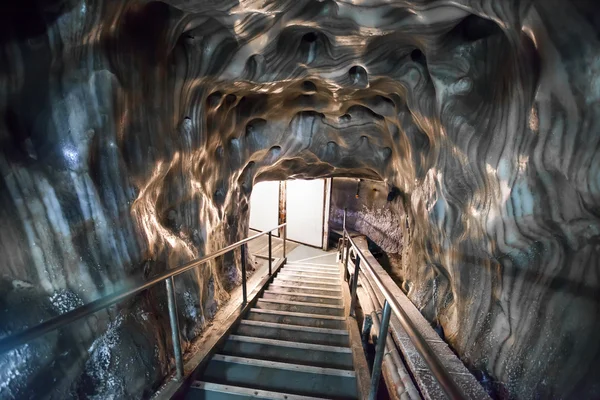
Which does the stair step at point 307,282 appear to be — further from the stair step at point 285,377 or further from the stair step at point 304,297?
the stair step at point 285,377

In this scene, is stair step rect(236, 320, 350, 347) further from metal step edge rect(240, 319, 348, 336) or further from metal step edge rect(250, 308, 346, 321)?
metal step edge rect(250, 308, 346, 321)

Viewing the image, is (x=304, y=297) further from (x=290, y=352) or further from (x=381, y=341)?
(x=381, y=341)

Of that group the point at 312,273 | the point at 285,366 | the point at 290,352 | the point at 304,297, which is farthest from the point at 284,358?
the point at 312,273

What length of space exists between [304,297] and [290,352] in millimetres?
1516

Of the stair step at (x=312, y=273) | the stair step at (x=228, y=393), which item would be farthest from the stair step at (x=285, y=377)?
the stair step at (x=312, y=273)

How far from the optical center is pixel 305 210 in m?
9.69

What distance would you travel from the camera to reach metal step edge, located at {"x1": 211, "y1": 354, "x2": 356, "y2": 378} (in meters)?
2.10

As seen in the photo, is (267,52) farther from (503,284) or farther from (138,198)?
(503,284)

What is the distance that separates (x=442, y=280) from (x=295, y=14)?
135 inches

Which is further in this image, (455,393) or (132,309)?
(132,309)

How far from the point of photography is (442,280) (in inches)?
135

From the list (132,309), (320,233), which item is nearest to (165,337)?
(132,309)

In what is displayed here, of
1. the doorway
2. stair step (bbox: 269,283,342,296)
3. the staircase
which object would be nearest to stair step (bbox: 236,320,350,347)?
the staircase

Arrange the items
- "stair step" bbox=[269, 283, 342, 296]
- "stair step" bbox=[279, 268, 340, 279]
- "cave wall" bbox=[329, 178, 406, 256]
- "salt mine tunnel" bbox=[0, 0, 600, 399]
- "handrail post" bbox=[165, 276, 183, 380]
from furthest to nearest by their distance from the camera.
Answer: "cave wall" bbox=[329, 178, 406, 256]
"stair step" bbox=[279, 268, 340, 279]
"stair step" bbox=[269, 283, 342, 296]
"handrail post" bbox=[165, 276, 183, 380]
"salt mine tunnel" bbox=[0, 0, 600, 399]
